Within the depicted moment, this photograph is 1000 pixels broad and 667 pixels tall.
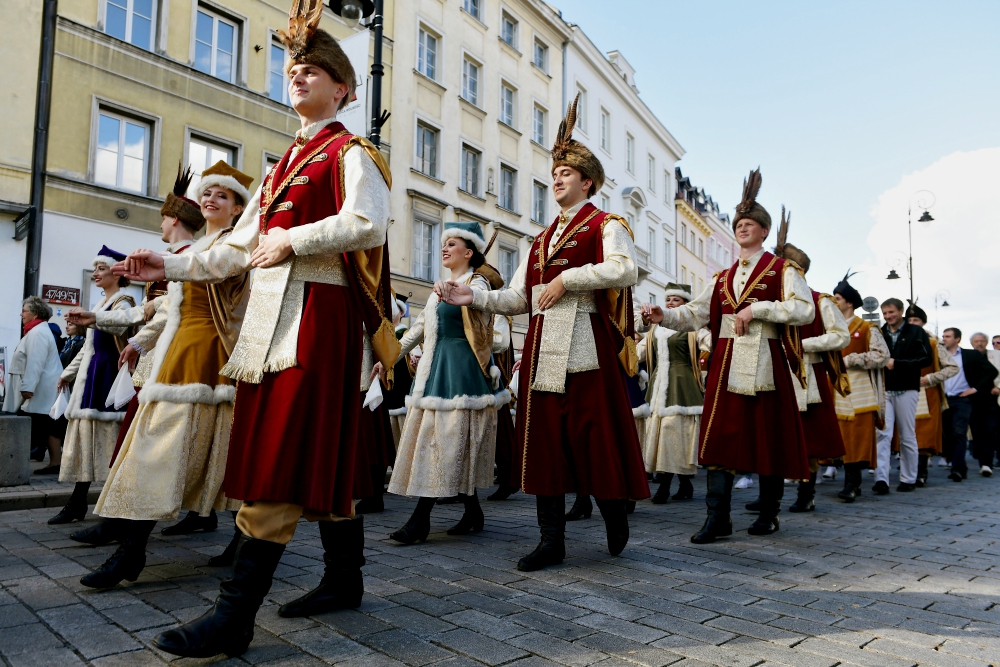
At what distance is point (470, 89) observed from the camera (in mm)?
25500

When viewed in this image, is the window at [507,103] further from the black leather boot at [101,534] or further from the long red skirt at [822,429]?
the black leather boot at [101,534]

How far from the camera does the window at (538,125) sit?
28752 millimetres

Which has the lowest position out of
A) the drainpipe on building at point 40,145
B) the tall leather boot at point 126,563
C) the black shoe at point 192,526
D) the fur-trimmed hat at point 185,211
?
the black shoe at point 192,526

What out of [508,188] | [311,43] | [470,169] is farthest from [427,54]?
[311,43]

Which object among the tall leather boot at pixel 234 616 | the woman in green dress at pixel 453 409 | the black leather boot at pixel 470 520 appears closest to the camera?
the tall leather boot at pixel 234 616

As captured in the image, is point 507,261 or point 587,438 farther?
point 507,261

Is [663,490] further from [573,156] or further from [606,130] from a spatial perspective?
[606,130]

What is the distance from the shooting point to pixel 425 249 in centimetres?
2309

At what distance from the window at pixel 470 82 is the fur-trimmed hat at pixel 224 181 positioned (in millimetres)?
21122

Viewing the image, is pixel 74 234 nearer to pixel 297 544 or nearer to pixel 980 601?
pixel 297 544

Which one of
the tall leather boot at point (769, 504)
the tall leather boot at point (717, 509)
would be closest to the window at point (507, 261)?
the tall leather boot at point (769, 504)

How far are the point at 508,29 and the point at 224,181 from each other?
25584 millimetres

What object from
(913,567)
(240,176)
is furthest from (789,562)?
(240,176)

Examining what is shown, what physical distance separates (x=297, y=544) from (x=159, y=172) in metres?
13.3
